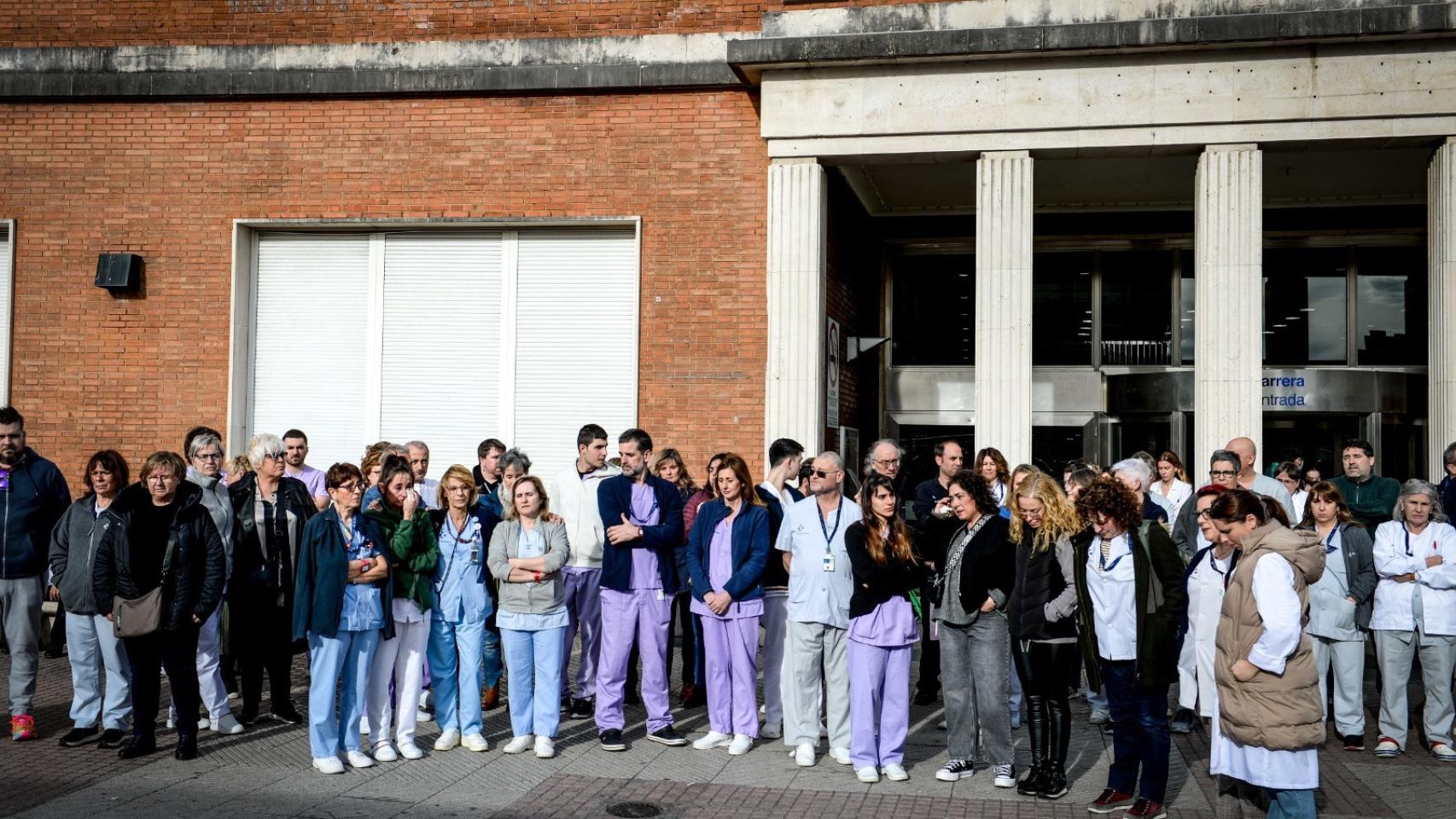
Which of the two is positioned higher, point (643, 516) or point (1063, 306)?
point (1063, 306)

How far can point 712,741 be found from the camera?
802 centimetres

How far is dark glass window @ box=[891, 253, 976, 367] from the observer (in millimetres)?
17609

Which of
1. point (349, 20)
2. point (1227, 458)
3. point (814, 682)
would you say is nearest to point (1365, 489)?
point (1227, 458)

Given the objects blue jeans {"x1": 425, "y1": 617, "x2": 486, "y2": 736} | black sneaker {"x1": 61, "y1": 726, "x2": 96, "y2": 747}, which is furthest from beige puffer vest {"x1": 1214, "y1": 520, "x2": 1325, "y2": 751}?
black sneaker {"x1": 61, "y1": 726, "x2": 96, "y2": 747}

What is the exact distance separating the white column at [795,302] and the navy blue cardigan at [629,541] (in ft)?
15.2

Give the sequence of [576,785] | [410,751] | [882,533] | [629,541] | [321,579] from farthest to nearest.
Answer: [629,541] → [410,751] → [882,533] → [321,579] → [576,785]

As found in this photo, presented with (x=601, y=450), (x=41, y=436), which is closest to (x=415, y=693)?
(x=601, y=450)

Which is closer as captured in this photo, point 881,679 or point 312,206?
point 881,679

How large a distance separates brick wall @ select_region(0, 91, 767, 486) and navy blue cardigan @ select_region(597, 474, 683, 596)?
16.1ft

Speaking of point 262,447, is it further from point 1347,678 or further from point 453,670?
point 1347,678

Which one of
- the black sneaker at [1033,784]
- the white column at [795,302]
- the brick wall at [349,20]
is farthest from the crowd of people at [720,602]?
the brick wall at [349,20]

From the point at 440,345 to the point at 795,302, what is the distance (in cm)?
423

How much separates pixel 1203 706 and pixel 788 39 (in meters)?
7.66

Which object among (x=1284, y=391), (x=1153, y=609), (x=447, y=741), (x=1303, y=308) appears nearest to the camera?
(x=1153, y=609)
